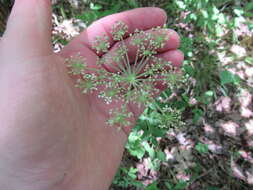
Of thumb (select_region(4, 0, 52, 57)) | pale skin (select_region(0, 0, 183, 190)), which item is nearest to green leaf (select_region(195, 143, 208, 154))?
pale skin (select_region(0, 0, 183, 190))

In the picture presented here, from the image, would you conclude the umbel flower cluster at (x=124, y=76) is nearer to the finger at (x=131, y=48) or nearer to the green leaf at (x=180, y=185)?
the finger at (x=131, y=48)

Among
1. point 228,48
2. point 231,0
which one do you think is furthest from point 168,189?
point 231,0

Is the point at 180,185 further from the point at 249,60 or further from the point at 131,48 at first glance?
the point at 249,60

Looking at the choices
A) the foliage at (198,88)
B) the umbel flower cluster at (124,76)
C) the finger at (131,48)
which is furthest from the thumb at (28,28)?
the foliage at (198,88)

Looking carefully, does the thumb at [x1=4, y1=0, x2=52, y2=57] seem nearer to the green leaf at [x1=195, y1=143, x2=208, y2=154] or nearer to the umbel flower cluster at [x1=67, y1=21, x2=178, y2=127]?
the umbel flower cluster at [x1=67, y1=21, x2=178, y2=127]

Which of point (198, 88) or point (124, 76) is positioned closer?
point (124, 76)

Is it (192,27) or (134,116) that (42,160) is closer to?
(134,116)

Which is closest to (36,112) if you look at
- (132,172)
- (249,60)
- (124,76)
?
(124,76)
